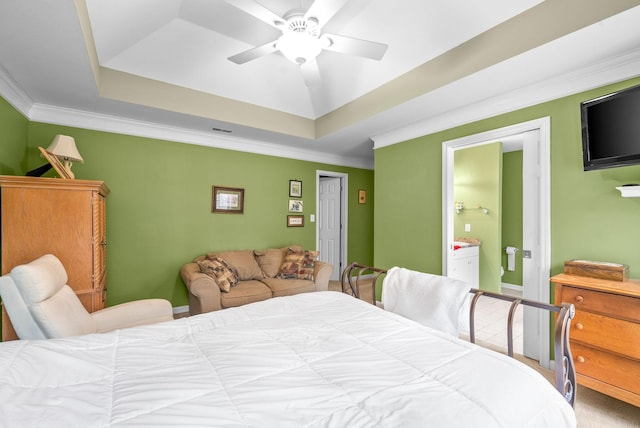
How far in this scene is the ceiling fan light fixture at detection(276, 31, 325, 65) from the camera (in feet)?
6.28

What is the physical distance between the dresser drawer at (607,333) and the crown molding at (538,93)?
182cm

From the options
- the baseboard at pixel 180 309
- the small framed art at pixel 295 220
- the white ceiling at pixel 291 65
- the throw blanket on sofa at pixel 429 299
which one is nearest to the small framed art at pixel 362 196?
the small framed art at pixel 295 220

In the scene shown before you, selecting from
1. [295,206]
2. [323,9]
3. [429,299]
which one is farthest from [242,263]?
[323,9]

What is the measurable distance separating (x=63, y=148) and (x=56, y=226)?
2.86 ft

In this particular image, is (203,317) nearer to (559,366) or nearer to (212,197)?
(559,366)

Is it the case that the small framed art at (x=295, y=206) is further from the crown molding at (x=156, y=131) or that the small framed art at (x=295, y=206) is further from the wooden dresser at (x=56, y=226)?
the wooden dresser at (x=56, y=226)

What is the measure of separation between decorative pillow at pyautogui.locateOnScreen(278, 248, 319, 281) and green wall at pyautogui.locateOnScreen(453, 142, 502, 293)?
2.91m

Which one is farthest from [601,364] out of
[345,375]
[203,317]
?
[203,317]

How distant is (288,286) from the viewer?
12.2ft

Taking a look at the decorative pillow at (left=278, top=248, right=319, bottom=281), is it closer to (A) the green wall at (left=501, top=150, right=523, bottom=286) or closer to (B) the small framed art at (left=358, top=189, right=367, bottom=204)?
(B) the small framed art at (left=358, top=189, right=367, bottom=204)

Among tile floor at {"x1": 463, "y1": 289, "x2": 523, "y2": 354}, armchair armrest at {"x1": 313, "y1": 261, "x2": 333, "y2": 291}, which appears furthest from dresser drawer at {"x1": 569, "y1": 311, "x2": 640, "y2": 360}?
armchair armrest at {"x1": 313, "y1": 261, "x2": 333, "y2": 291}

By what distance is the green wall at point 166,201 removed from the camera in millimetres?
3441

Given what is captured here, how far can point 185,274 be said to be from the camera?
11.5 ft

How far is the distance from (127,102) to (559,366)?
4.03m
